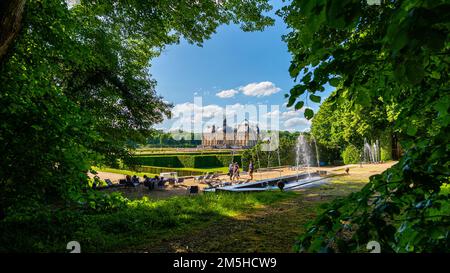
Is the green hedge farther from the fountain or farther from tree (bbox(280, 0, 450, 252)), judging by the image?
tree (bbox(280, 0, 450, 252))

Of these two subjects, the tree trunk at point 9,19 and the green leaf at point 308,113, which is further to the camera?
the tree trunk at point 9,19

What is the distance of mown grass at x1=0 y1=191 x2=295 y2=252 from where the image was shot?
6.76m

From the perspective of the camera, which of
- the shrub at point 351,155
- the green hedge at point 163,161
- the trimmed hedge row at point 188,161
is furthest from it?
the green hedge at point 163,161

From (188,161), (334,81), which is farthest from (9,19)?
(188,161)

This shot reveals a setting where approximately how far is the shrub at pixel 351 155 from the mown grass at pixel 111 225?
33432 mm

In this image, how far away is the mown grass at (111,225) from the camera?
22.2 feet

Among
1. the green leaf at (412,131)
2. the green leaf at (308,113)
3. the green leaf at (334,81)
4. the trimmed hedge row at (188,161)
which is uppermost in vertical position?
the green leaf at (334,81)

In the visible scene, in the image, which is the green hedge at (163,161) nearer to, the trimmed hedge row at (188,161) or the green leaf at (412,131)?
the trimmed hedge row at (188,161)

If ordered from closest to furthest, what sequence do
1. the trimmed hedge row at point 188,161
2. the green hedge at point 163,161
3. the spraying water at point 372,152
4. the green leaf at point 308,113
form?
the green leaf at point 308,113
the spraying water at point 372,152
the trimmed hedge row at point 188,161
the green hedge at point 163,161

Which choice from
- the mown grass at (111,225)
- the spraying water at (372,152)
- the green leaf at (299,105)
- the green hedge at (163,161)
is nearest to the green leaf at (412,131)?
the green leaf at (299,105)

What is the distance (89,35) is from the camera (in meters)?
11.5
